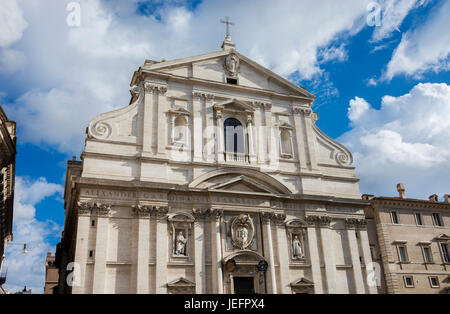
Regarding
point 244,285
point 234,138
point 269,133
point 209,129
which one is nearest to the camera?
point 244,285

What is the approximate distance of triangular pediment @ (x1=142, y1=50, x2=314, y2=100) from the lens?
23.6 meters

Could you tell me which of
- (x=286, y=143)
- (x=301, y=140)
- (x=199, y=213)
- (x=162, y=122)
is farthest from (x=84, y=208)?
(x=301, y=140)

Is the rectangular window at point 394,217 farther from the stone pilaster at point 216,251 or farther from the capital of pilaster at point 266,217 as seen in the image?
the stone pilaster at point 216,251

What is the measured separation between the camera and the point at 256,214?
71.4 ft

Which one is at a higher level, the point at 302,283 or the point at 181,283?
the point at 302,283

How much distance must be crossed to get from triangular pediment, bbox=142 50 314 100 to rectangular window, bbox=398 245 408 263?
1173 cm

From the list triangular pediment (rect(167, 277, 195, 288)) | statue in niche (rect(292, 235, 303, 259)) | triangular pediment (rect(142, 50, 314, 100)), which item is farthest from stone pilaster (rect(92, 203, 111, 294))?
statue in niche (rect(292, 235, 303, 259))

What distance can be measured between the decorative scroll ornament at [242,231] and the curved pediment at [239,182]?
149 cm

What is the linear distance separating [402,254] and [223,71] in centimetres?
1673

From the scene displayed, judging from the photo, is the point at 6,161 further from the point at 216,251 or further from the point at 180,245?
the point at 216,251

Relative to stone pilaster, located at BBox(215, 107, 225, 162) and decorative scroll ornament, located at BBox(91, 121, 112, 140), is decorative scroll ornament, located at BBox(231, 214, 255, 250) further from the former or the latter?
decorative scroll ornament, located at BBox(91, 121, 112, 140)

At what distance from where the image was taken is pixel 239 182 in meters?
22.0
